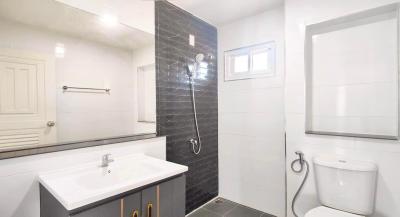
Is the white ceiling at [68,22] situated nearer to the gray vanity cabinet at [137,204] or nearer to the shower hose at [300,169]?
the gray vanity cabinet at [137,204]

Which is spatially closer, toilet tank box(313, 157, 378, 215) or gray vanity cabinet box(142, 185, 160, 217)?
gray vanity cabinet box(142, 185, 160, 217)

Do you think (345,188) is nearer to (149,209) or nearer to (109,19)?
(149,209)

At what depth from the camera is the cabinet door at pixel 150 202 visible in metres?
1.20

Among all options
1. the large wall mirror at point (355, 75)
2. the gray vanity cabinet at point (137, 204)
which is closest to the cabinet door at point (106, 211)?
the gray vanity cabinet at point (137, 204)

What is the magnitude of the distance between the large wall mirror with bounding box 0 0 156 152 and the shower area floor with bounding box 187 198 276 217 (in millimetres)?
1238

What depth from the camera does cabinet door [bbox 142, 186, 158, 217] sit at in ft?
3.93

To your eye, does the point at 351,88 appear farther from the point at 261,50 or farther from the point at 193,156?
the point at 193,156

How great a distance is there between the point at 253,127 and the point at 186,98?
91cm

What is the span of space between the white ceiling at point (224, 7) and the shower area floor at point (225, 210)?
2.37m

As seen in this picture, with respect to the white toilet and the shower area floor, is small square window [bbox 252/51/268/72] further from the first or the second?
the shower area floor

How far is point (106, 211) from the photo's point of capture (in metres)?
1.03

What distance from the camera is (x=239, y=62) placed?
2.61 m

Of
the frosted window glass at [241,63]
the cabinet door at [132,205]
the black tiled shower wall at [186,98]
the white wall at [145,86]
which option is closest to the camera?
the cabinet door at [132,205]

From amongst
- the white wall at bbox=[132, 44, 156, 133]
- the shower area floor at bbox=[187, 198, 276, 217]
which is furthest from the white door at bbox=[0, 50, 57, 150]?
the shower area floor at bbox=[187, 198, 276, 217]
